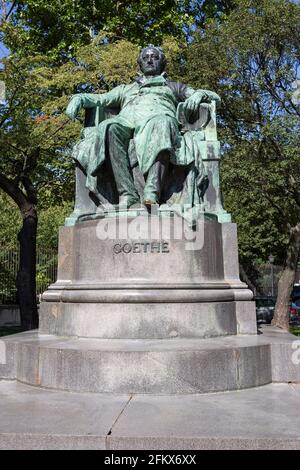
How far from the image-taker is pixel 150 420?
3.93 m

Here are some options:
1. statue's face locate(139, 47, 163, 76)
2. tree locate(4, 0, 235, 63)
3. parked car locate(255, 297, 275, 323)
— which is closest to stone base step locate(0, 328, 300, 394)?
statue's face locate(139, 47, 163, 76)

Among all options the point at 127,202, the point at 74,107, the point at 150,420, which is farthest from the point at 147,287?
the point at 74,107

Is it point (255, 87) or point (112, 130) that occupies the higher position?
point (255, 87)

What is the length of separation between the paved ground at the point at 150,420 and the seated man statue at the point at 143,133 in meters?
2.80

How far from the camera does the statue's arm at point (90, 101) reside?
7.32m

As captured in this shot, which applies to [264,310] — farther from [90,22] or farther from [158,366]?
[158,366]

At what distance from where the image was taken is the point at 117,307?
19.5 feet

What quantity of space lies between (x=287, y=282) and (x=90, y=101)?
12.8 metres

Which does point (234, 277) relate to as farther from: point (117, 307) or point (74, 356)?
point (74, 356)

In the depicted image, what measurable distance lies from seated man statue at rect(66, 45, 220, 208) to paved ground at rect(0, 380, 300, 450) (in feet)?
9.17

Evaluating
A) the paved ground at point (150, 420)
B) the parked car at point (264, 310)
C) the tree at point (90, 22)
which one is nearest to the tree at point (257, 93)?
the tree at point (90, 22)

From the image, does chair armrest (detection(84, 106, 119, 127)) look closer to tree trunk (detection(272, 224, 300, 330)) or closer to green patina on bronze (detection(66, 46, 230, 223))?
green patina on bronze (detection(66, 46, 230, 223))

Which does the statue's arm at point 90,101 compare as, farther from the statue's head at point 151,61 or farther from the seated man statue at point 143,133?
the statue's head at point 151,61
